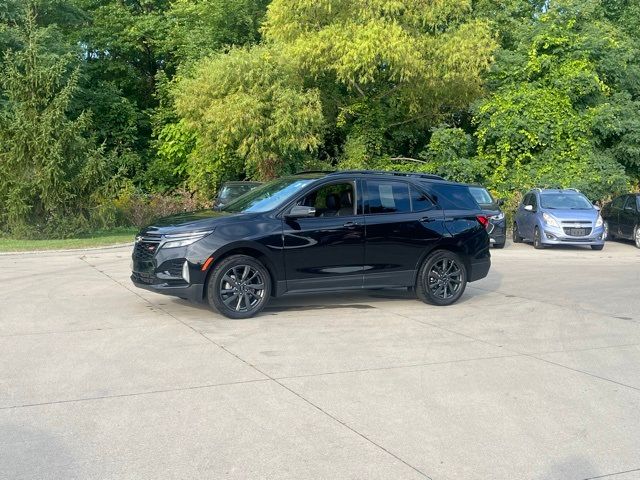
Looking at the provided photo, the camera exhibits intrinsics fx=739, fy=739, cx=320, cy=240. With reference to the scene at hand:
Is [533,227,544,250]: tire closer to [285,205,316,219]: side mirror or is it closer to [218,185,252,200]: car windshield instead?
[218,185,252,200]: car windshield

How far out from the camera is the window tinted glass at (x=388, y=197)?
34.5ft

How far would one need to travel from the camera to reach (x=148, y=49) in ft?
124

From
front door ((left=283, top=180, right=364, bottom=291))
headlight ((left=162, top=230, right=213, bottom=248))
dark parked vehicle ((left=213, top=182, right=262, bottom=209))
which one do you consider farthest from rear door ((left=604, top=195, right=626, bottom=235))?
headlight ((left=162, top=230, right=213, bottom=248))

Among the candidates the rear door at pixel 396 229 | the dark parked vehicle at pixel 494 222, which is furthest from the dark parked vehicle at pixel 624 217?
the rear door at pixel 396 229

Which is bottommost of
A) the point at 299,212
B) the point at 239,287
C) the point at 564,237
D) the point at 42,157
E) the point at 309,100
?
the point at 564,237

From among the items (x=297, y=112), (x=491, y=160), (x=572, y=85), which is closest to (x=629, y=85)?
(x=572, y=85)

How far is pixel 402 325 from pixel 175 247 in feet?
10.1

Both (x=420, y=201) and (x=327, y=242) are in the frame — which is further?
(x=420, y=201)

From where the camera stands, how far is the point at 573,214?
69.6ft

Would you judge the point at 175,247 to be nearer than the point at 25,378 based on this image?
No

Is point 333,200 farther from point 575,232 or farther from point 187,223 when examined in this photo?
point 575,232

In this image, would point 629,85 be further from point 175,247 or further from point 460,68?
point 175,247

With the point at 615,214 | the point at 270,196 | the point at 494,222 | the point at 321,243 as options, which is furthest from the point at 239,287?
the point at 615,214

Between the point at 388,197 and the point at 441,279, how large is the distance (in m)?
1.47
